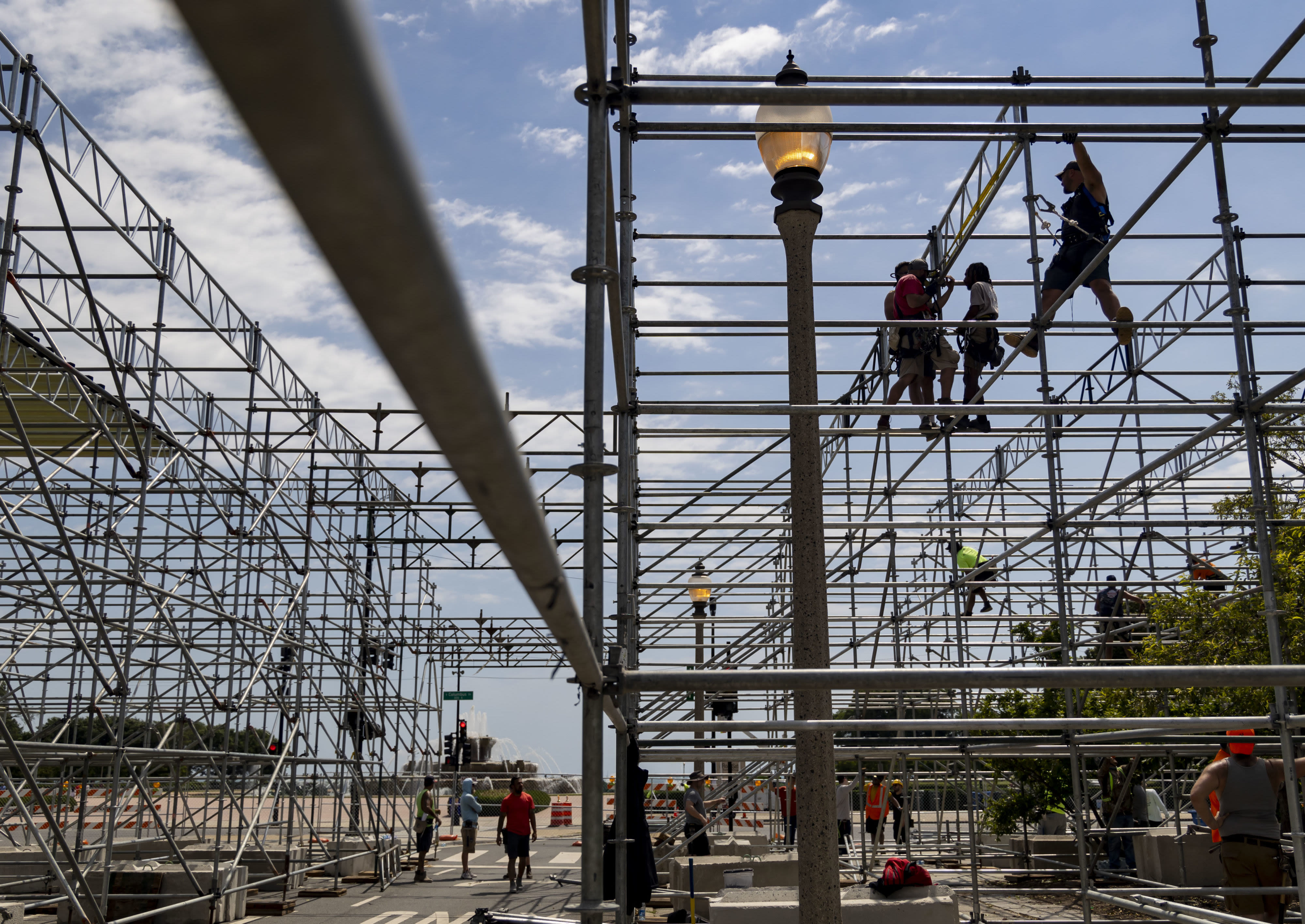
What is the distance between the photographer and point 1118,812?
1470 cm

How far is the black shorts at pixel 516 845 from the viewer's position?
57.1ft

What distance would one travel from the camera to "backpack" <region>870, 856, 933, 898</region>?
9117 mm

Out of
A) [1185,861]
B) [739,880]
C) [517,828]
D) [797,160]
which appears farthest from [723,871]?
[797,160]

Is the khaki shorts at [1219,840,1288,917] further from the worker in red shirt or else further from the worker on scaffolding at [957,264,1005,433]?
the worker in red shirt

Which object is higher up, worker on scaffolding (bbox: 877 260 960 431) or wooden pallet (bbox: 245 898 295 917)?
worker on scaffolding (bbox: 877 260 960 431)

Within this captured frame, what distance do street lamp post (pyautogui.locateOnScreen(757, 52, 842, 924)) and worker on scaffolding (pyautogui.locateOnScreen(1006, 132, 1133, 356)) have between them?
4.42m

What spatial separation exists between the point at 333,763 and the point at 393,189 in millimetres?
19653

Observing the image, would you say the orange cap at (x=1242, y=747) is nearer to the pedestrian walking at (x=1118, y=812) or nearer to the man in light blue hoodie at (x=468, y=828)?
the pedestrian walking at (x=1118, y=812)

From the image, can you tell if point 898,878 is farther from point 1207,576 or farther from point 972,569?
point 1207,576

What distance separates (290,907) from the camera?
1546 cm

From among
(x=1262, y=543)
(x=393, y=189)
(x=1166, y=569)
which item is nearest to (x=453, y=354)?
(x=393, y=189)

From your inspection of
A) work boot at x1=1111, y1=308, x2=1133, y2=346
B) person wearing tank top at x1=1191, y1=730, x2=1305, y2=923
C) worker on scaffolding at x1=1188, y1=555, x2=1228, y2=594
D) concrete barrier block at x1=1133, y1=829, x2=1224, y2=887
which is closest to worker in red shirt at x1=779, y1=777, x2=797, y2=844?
concrete barrier block at x1=1133, y1=829, x2=1224, y2=887

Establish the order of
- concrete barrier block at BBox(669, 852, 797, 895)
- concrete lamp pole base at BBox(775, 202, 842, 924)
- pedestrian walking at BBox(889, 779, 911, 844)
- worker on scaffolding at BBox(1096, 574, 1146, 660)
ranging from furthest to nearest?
pedestrian walking at BBox(889, 779, 911, 844), worker on scaffolding at BBox(1096, 574, 1146, 660), concrete barrier block at BBox(669, 852, 797, 895), concrete lamp pole base at BBox(775, 202, 842, 924)

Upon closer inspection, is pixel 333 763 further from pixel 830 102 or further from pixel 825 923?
pixel 830 102
